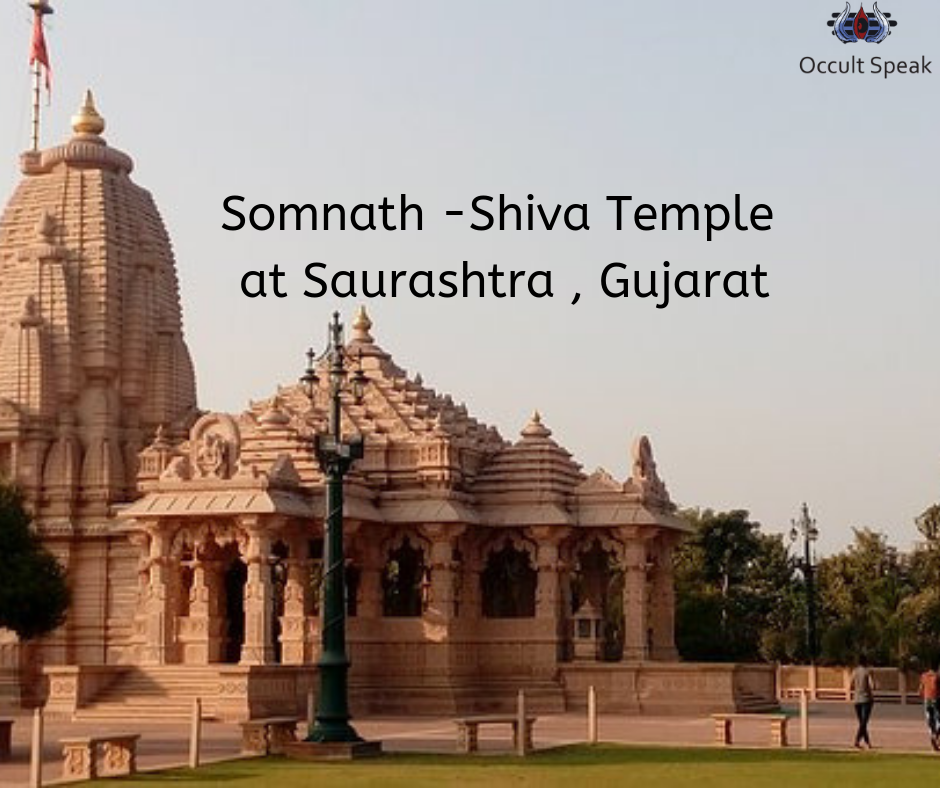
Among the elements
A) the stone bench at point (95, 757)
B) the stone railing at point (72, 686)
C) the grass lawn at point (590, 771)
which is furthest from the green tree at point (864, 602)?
the stone bench at point (95, 757)

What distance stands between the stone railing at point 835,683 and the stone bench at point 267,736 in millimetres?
32210

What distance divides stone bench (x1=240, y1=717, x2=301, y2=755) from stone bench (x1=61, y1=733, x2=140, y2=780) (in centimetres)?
263

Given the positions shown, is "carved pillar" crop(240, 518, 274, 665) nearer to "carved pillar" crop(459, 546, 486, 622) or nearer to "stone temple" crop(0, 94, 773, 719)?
"stone temple" crop(0, 94, 773, 719)

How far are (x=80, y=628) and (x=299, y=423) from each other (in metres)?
9.86

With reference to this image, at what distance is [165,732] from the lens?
32938mm

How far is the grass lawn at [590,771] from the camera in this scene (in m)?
20.8

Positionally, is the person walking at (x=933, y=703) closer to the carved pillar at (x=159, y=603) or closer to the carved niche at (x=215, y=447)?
the carved niche at (x=215, y=447)

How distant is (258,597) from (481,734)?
922 centimetres

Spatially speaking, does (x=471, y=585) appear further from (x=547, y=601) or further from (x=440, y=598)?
(x=547, y=601)

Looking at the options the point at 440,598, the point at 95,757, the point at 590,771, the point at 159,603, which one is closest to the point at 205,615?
the point at 159,603

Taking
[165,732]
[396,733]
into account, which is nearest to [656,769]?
[396,733]

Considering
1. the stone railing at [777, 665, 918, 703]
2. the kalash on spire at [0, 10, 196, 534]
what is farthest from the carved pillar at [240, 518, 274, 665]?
the stone railing at [777, 665, 918, 703]

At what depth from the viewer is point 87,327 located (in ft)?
170

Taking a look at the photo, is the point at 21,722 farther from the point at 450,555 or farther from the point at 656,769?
the point at 656,769
